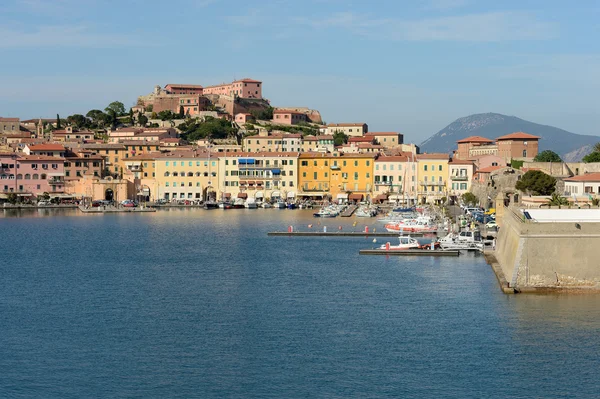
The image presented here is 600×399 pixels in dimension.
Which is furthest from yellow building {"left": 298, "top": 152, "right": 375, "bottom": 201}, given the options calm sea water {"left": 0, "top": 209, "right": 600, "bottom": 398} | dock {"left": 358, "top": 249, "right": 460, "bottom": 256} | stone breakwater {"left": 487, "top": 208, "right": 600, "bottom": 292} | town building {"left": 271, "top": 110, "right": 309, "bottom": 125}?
stone breakwater {"left": 487, "top": 208, "right": 600, "bottom": 292}

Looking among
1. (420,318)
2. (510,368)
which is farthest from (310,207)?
(510,368)

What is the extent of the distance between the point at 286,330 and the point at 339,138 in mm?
80052

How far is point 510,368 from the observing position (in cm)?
1967

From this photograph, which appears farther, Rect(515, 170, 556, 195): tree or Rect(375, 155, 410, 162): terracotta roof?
Rect(375, 155, 410, 162): terracotta roof

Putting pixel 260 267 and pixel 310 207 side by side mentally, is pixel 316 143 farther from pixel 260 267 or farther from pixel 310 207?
pixel 260 267

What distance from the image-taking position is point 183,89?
119 m

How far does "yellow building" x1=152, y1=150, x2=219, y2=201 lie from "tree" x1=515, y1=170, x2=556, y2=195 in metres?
30.9

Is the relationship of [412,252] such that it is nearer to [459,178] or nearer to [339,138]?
[459,178]

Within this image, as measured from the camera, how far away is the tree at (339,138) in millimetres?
100750

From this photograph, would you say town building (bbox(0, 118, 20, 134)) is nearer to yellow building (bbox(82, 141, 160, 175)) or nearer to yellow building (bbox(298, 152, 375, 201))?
yellow building (bbox(82, 141, 160, 175))

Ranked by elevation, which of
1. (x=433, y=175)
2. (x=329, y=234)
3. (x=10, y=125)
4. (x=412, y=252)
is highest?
(x=10, y=125)

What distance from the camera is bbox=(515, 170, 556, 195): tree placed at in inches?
2127

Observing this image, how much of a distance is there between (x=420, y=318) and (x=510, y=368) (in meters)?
4.91

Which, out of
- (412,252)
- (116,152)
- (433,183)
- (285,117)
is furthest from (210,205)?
(285,117)
